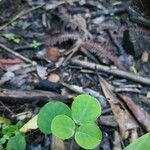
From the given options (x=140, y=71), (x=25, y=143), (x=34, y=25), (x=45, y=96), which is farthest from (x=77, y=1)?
(x=25, y=143)

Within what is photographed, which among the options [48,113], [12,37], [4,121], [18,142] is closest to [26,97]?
[4,121]

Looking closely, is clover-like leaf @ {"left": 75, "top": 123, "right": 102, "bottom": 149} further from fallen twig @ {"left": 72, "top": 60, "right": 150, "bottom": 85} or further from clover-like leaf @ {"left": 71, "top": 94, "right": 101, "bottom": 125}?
fallen twig @ {"left": 72, "top": 60, "right": 150, "bottom": 85}

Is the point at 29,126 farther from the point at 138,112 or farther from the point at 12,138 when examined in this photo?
the point at 138,112

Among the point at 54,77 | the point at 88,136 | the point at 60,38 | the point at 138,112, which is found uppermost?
the point at 88,136

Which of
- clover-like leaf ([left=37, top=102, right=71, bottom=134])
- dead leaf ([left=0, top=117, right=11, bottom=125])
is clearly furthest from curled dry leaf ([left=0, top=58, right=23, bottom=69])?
clover-like leaf ([left=37, top=102, right=71, bottom=134])

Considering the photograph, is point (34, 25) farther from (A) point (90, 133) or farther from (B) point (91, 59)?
(A) point (90, 133)

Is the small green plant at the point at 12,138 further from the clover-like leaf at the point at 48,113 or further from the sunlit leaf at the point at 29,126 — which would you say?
the clover-like leaf at the point at 48,113

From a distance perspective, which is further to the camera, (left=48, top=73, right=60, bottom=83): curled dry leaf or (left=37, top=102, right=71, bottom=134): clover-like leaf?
(left=48, top=73, right=60, bottom=83): curled dry leaf

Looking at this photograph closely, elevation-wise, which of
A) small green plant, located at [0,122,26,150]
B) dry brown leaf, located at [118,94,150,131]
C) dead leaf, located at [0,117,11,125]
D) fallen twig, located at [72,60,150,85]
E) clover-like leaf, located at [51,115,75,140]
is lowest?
dry brown leaf, located at [118,94,150,131]
